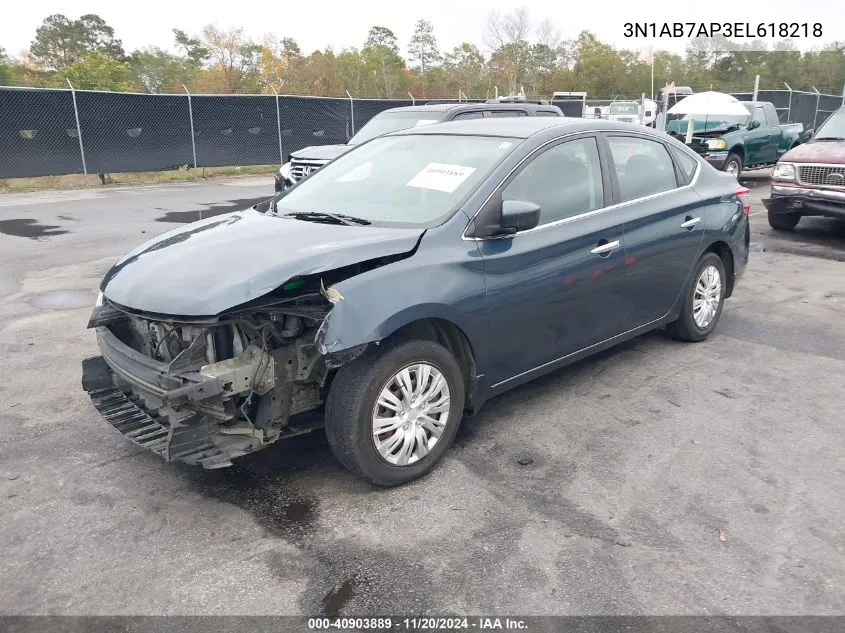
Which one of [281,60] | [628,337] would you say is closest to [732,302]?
[628,337]

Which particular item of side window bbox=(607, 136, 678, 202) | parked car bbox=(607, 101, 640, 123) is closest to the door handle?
side window bbox=(607, 136, 678, 202)

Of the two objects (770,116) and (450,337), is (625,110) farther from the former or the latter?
(450,337)

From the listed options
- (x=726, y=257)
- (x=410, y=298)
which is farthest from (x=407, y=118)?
(x=410, y=298)

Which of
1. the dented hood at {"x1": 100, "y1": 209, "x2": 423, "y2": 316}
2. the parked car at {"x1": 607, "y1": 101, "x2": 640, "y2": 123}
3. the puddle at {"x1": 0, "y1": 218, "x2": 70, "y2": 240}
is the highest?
the parked car at {"x1": 607, "y1": 101, "x2": 640, "y2": 123}

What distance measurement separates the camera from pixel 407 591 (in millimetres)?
2768

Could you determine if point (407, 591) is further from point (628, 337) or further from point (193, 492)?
point (628, 337)

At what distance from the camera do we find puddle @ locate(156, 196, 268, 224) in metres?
11.6

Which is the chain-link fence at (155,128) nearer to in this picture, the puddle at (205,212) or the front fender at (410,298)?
the puddle at (205,212)

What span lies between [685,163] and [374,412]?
3447 mm

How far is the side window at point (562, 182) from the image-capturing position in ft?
13.4

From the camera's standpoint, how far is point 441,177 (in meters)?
4.10

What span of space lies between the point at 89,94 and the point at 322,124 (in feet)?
21.8

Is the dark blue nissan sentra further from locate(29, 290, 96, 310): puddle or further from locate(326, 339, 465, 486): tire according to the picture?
locate(29, 290, 96, 310): puddle

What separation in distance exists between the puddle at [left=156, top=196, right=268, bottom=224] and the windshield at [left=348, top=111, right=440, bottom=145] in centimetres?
210
